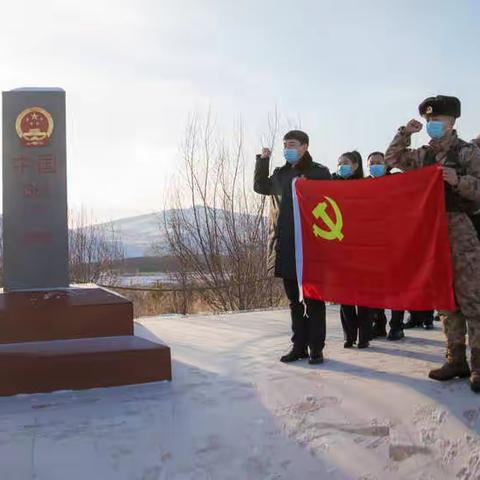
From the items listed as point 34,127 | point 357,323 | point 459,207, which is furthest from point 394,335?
point 34,127

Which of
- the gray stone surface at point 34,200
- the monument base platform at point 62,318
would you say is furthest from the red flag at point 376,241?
the gray stone surface at point 34,200

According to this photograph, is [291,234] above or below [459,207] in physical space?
below

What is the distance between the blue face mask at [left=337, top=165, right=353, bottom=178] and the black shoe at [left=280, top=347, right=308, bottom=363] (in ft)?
4.89

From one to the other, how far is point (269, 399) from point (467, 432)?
1077 mm

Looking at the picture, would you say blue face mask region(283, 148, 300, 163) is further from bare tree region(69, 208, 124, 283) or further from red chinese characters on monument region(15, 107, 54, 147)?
bare tree region(69, 208, 124, 283)

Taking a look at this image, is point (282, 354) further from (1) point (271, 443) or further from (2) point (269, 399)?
(1) point (271, 443)

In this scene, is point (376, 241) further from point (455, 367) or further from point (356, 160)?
point (356, 160)

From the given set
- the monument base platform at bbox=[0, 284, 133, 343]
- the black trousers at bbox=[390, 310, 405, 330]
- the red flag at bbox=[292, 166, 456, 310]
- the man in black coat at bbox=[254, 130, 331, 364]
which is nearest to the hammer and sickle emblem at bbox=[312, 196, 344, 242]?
the red flag at bbox=[292, 166, 456, 310]

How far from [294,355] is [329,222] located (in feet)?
3.32

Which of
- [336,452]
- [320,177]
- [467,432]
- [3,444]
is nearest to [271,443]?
[336,452]

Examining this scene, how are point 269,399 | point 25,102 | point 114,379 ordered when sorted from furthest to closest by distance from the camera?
point 25,102
point 114,379
point 269,399

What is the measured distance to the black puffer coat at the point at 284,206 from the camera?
4.30 meters

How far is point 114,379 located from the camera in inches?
A: 144

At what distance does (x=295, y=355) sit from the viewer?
4.29 m
